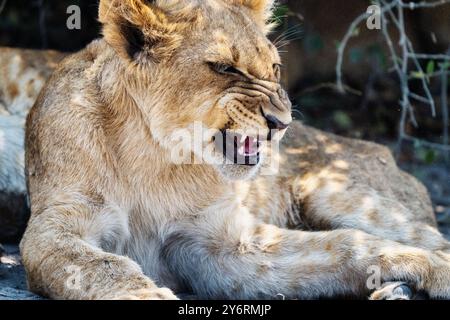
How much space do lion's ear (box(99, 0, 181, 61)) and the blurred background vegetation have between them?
250 centimetres

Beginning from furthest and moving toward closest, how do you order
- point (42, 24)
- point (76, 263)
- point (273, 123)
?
point (42, 24) → point (273, 123) → point (76, 263)

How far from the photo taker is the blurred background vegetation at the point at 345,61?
5.32 meters

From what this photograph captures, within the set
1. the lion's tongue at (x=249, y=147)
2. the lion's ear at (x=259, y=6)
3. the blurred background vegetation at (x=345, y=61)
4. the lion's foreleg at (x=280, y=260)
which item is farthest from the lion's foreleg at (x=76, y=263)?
the blurred background vegetation at (x=345, y=61)

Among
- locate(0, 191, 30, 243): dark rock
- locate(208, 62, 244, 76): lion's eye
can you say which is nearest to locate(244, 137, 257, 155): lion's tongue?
locate(208, 62, 244, 76): lion's eye

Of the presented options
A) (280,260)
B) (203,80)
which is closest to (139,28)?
(203,80)

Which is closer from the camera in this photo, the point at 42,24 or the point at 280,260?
the point at 280,260

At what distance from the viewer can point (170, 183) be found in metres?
2.96

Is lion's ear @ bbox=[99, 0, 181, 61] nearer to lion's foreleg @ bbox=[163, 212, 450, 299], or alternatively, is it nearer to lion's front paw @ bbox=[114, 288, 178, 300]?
lion's foreleg @ bbox=[163, 212, 450, 299]

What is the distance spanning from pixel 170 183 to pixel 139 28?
497mm

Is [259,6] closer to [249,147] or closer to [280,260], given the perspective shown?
[249,147]

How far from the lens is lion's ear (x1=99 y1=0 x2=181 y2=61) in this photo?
272cm

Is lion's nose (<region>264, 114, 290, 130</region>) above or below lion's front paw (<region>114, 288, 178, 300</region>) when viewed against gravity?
above
